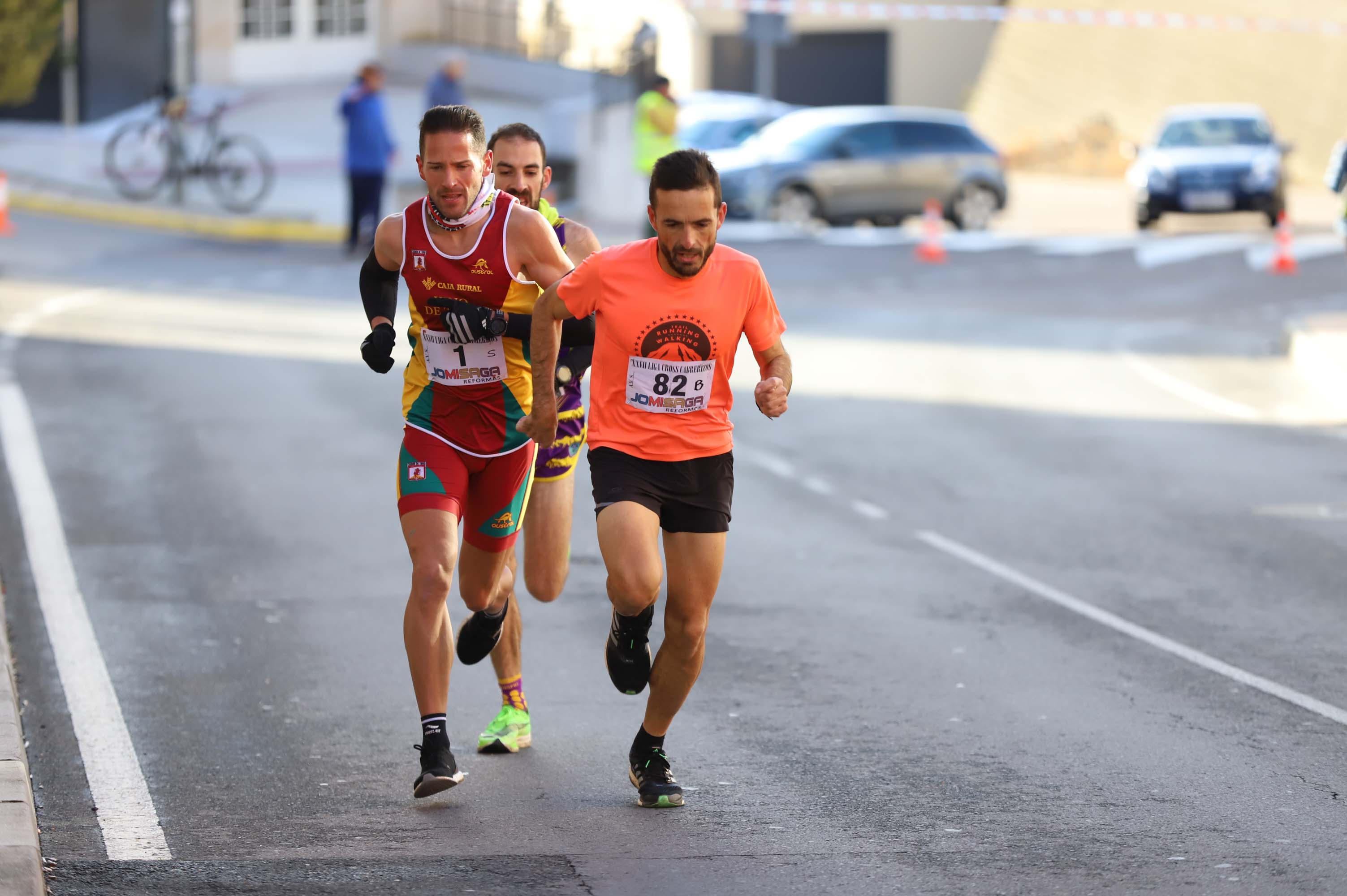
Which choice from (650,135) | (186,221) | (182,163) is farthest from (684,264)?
(182,163)

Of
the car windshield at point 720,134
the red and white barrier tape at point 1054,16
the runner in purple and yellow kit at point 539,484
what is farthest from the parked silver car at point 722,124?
the runner in purple and yellow kit at point 539,484

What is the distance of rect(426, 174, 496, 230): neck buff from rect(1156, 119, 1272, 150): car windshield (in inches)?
1032

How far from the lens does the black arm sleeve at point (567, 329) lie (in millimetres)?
6312

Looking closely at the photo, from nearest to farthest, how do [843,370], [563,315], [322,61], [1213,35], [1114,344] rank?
[563,315] < [843,370] < [1114,344] < [322,61] < [1213,35]

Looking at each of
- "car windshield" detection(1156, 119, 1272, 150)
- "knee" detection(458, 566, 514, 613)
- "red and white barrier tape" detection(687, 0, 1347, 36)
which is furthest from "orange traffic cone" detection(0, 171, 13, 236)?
"knee" detection(458, 566, 514, 613)

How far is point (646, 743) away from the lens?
20.8 ft

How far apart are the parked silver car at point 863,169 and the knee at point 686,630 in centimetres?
2355

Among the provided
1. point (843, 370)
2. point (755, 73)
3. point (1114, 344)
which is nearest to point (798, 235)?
point (1114, 344)

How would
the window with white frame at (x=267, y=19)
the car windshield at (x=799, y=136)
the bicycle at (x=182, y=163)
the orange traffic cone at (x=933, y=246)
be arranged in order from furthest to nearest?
the window with white frame at (x=267, y=19) < the car windshield at (x=799, y=136) < the bicycle at (x=182, y=163) < the orange traffic cone at (x=933, y=246)

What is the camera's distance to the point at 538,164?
690 cm

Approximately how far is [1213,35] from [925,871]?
5086 cm

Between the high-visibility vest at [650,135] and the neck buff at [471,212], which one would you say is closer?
the neck buff at [471,212]

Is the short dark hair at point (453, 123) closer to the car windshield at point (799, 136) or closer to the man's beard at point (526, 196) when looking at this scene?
the man's beard at point (526, 196)

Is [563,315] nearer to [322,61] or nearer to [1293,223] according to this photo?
[1293,223]
